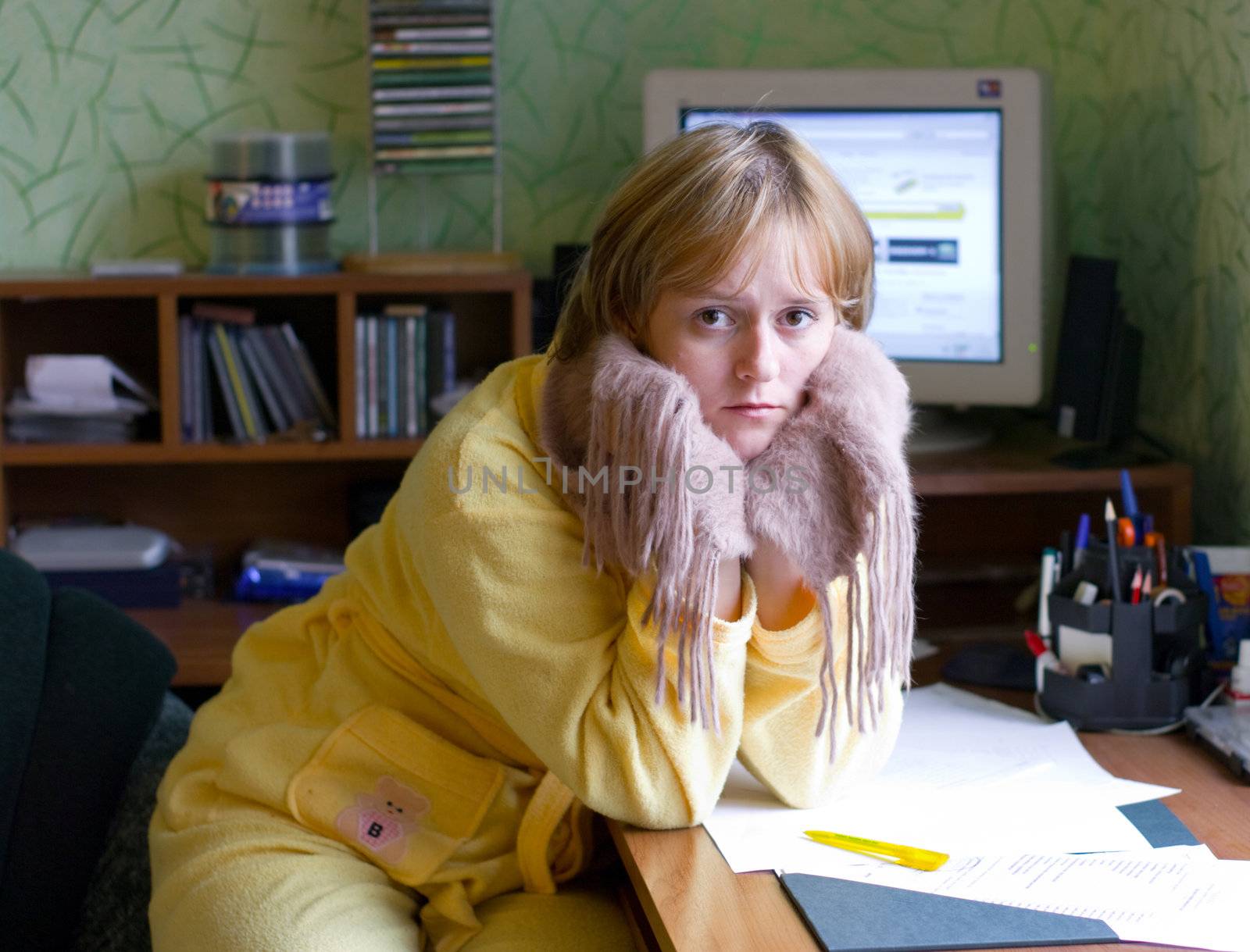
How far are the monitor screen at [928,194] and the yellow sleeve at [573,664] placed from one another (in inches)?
34.5

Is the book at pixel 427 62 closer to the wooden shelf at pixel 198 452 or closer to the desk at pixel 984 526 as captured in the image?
the wooden shelf at pixel 198 452

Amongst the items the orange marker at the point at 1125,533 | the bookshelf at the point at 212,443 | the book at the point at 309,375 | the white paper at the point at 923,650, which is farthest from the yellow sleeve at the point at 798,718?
the book at the point at 309,375

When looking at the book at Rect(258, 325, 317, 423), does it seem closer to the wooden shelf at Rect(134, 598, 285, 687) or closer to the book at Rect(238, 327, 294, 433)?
the book at Rect(238, 327, 294, 433)

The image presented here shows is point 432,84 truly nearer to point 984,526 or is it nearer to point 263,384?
point 263,384

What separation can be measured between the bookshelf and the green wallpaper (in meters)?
0.11

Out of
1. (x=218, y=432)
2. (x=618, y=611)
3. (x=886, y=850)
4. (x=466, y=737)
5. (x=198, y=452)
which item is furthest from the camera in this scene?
(x=218, y=432)

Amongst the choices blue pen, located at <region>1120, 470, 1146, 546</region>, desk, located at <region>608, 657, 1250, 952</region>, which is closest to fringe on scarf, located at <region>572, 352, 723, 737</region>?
desk, located at <region>608, 657, 1250, 952</region>

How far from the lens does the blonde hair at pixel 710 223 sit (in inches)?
42.3

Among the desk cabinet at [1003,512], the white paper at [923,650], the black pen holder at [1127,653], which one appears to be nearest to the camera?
the black pen holder at [1127,653]

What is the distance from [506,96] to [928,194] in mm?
675

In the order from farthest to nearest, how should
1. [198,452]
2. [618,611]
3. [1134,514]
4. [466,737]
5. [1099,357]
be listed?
[198,452]
[1099,357]
[1134,514]
[466,737]
[618,611]

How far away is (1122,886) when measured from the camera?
37.4 inches

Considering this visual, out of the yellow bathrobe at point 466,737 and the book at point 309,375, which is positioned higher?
the book at point 309,375

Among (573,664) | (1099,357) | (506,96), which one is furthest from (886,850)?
(506,96)
